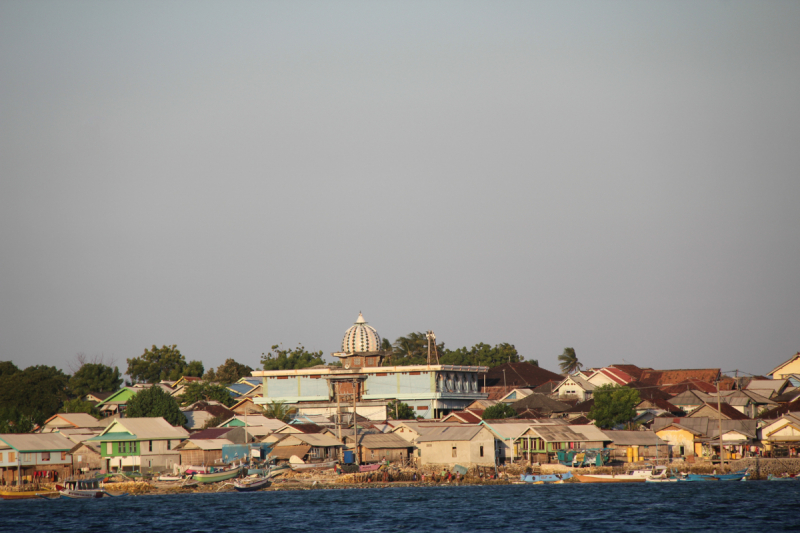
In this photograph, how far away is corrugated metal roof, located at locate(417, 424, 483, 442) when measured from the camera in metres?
82.0

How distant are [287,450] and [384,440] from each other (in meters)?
9.44

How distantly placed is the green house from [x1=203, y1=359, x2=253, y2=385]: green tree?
63596 millimetres

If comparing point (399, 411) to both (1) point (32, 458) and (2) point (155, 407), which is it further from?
(1) point (32, 458)

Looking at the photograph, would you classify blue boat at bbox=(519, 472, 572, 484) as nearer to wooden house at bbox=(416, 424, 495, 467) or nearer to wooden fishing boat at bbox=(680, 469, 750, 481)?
wooden house at bbox=(416, 424, 495, 467)

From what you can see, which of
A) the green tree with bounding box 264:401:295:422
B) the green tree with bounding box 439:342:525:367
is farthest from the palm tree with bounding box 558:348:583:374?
the green tree with bounding box 264:401:295:422

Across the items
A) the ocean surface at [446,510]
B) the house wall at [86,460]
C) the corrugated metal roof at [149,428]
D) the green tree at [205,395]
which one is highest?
the green tree at [205,395]

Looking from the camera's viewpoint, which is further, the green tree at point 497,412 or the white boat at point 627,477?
the green tree at point 497,412

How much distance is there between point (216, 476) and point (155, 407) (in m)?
16.9

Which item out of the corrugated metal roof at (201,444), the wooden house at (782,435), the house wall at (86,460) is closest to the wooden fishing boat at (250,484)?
the corrugated metal roof at (201,444)

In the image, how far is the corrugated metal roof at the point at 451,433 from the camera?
269ft

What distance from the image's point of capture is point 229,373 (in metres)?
152

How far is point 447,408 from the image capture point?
113188 millimetres

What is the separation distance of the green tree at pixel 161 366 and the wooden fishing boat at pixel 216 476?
212 ft

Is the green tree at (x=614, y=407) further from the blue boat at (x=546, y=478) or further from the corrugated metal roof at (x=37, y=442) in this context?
the corrugated metal roof at (x=37, y=442)
